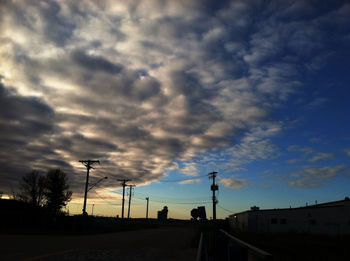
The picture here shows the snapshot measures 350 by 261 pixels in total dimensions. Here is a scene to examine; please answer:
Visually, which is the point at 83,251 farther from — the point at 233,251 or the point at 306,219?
the point at 306,219

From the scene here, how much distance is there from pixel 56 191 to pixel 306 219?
51.1 metres

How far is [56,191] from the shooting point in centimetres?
6688

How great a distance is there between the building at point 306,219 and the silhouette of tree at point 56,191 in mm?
40133

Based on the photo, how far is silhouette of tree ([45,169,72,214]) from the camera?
218ft

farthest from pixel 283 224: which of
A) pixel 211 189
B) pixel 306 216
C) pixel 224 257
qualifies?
pixel 224 257

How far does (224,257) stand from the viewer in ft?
24.4

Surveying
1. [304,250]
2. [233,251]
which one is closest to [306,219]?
[304,250]

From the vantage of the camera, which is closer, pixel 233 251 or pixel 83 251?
Result: pixel 233 251

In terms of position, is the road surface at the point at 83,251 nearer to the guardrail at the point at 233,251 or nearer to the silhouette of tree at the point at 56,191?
the guardrail at the point at 233,251

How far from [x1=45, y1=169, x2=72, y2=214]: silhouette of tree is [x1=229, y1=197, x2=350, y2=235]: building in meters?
40.1

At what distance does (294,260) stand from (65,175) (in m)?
64.3

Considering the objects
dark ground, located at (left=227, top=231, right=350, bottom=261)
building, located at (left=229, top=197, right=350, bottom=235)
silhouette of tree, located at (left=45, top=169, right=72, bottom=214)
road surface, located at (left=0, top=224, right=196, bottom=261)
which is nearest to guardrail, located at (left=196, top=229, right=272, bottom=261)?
road surface, located at (left=0, top=224, right=196, bottom=261)

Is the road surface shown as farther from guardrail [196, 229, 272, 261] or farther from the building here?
the building

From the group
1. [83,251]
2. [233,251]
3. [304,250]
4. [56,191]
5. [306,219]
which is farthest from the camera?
[56,191]
